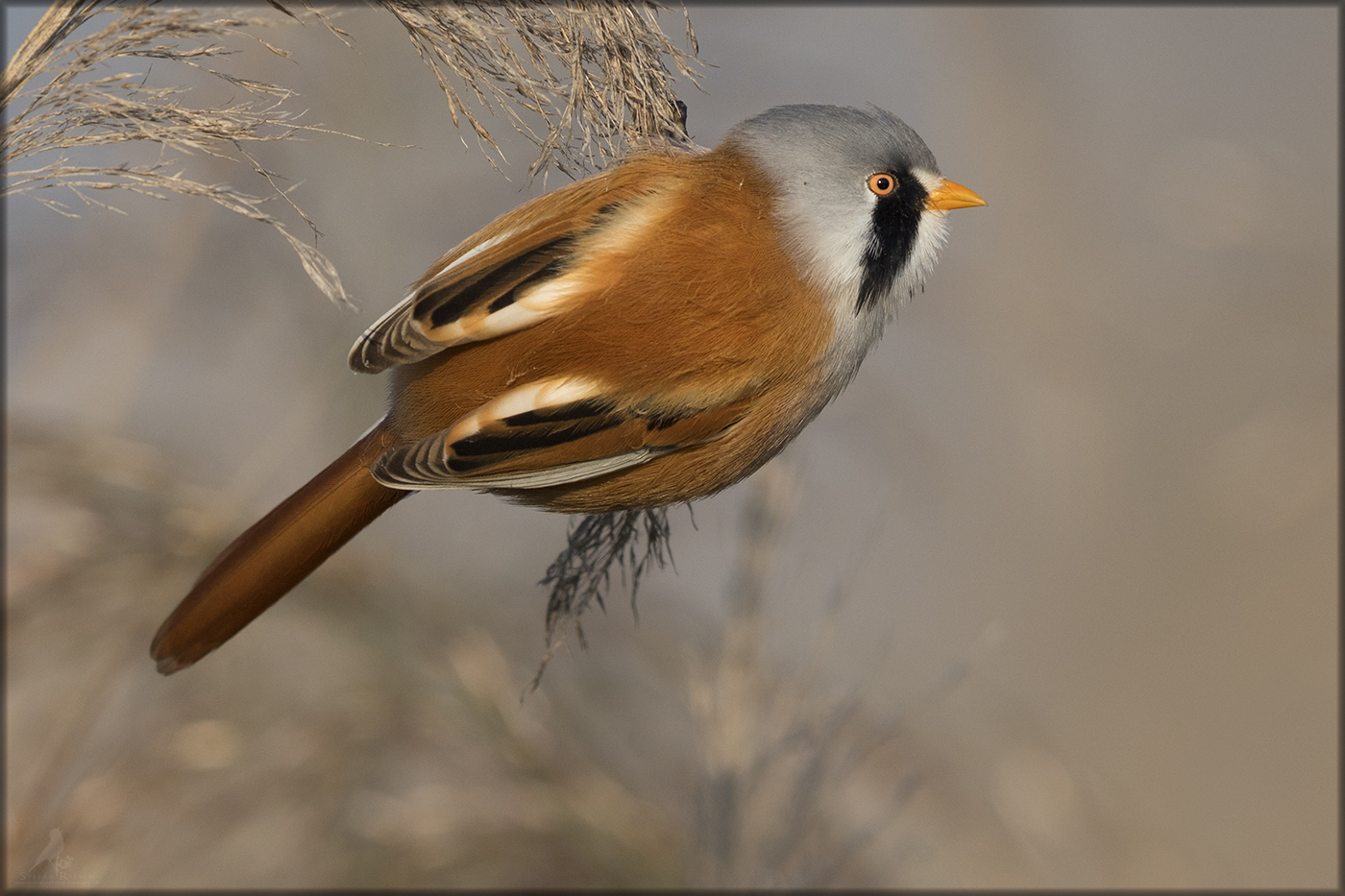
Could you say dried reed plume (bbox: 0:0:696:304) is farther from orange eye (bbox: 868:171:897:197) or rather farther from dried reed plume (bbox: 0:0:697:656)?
orange eye (bbox: 868:171:897:197)

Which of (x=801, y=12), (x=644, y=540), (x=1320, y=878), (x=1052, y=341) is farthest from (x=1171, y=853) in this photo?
(x=801, y=12)

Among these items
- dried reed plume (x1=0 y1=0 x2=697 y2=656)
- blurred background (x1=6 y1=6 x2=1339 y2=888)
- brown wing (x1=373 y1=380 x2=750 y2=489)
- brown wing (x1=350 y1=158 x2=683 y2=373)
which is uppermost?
dried reed plume (x1=0 y1=0 x2=697 y2=656)

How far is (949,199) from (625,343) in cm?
60

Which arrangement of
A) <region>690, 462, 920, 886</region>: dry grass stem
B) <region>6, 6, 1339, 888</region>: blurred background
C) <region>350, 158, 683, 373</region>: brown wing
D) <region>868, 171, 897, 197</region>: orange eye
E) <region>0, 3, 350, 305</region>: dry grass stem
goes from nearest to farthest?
<region>0, 3, 350, 305</region>: dry grass stem < <region>350, 158, 683, 373</region>: brown wing < <region>868, 171, 897, 197</region>: orange eye < <region>690, 462, 920, 886</region>: dry grass stem < <region>6, 6, 1339, 888</region>: blurred background

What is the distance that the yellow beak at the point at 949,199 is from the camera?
176cm

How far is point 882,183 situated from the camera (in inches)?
66.8

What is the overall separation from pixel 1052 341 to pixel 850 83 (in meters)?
2.06

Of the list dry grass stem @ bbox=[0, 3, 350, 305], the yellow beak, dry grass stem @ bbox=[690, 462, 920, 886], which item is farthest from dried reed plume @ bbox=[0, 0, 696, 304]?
dry grass stem @ bbox=[690, 462, 920, 886]

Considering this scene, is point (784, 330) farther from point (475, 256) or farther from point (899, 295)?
point (475, 256)

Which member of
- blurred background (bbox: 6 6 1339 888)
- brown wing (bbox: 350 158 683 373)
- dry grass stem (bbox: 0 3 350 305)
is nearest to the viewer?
dry grass stem (bbox: 0 3 350 305)

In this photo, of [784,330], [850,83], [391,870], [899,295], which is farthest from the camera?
[850,83]

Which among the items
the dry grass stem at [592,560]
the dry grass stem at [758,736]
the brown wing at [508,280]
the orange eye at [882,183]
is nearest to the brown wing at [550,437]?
the brown wing at [508,280]

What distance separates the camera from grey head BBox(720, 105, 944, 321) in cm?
164

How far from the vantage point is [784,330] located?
1.58m
